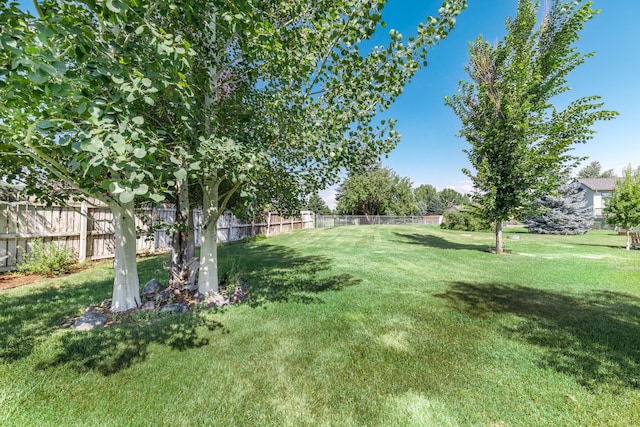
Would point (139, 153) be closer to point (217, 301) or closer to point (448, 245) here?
point (217, 301)

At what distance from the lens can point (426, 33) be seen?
3154mm

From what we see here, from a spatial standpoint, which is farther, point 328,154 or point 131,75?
point 328,154

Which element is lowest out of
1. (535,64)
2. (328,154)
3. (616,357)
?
(616,357)

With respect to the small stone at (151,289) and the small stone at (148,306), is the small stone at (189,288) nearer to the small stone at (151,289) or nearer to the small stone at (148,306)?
the small stone at (151,289)

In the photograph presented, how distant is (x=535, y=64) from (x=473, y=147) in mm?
3678

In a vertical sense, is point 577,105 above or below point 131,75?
above

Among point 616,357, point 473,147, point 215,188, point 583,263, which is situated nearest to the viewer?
point 616,357

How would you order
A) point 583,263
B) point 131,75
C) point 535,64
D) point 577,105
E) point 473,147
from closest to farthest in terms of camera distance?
point 131,75, point 583,263, point 577,105, point 535,64, point 473,147

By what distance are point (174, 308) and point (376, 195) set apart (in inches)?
1292

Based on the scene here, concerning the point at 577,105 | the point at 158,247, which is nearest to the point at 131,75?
the point at 158,247

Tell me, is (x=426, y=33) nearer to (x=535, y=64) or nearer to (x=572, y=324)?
(x=572, y=324)

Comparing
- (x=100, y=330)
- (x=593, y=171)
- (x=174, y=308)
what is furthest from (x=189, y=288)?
(x=593, y=171)

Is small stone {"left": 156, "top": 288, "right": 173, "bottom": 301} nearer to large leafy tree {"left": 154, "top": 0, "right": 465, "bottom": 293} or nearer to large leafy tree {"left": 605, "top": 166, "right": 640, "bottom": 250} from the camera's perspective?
large leafy tree {"left": 154, "top": 0, "right": 465, "bottom": 293}

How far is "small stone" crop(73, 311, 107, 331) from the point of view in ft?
12.1
